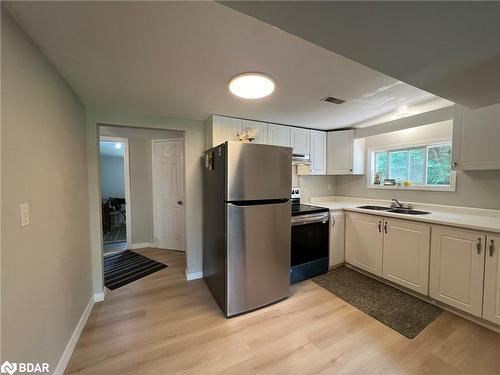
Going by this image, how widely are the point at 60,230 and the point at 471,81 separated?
→ 307 centimetres

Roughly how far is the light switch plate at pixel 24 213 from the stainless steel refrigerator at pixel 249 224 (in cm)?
129

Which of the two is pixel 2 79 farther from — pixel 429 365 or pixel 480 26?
pixel 429 365

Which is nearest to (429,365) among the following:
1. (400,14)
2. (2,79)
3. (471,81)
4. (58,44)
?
(471,81)

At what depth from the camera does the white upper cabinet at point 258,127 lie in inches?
109

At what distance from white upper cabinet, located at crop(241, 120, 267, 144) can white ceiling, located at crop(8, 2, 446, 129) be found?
0.30 meters

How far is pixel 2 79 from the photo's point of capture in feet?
3.07

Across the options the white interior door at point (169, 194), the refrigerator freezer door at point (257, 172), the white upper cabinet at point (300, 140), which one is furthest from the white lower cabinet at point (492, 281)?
the white interior door at point (169, 194)

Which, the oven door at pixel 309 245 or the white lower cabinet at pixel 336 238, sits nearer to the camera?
the oven door at pixel 309 245

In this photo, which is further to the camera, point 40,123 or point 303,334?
point 303,334

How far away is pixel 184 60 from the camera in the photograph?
1.44 m

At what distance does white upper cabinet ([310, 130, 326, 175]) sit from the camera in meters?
3.36

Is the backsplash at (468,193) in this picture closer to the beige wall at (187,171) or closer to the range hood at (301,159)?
the range hood at (301,159)

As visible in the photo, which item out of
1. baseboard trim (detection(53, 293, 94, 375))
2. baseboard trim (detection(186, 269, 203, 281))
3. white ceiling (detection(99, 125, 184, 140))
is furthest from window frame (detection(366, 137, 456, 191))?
baseboard trim (detection(53, 293, 94, 375))

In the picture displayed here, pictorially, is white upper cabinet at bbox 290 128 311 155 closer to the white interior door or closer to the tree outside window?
the tree outside window
